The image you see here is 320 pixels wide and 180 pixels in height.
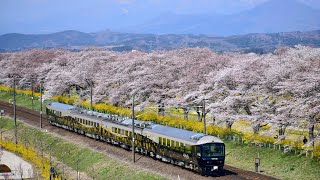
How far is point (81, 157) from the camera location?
4459 centimetres

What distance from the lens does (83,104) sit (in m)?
72.2

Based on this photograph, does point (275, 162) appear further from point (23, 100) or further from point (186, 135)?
point (23, 100)

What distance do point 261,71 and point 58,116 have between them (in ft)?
86.3

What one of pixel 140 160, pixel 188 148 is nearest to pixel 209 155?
pixel 188 148

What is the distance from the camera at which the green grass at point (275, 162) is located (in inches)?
1293

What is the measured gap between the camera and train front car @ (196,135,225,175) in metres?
33.0

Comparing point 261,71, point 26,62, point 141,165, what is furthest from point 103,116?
point 26,62

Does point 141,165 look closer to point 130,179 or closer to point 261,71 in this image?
point 130,179

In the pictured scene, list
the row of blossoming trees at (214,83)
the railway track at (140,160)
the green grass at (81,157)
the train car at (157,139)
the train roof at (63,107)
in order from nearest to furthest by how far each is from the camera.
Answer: the train car at (157,139) < the railway track at (140,160) < the row of blossoming trees at (214,83) < the green grass at (81,157) < the train roof at (63,107)

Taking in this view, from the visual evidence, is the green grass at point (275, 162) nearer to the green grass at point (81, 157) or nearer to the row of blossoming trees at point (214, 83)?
the row of blossoming trees at point (214, 83)

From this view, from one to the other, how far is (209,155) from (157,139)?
6.45 m

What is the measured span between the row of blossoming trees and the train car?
5.20m

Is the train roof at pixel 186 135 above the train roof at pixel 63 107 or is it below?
above

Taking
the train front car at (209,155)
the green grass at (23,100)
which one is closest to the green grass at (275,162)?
the train front car at (209,155)
